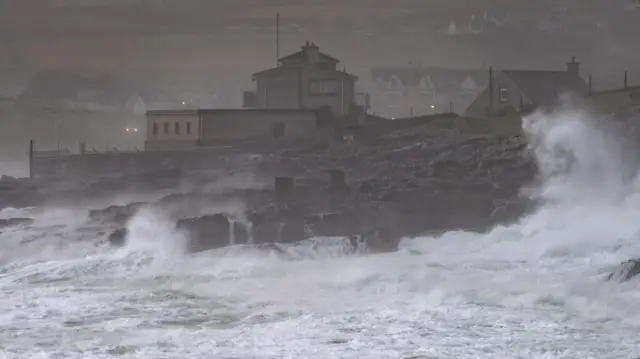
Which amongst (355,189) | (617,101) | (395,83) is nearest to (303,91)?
(395,83)

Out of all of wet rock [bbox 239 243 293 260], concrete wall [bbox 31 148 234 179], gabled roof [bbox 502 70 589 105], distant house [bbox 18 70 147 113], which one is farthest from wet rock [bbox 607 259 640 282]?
distant house [bbox 18 70 147 113]

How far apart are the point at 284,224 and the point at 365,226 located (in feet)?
2.36

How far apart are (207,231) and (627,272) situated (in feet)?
11.7

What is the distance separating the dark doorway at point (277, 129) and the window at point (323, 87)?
0.41 metres

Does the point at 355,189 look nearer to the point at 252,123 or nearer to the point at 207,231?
the point at 252,123

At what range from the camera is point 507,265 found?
23.3ft

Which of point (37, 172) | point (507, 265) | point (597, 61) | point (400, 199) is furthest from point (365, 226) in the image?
point (37, 172)

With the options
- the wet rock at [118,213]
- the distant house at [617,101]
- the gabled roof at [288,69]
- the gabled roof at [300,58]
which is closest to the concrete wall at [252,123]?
the gabled roof at [288,69]

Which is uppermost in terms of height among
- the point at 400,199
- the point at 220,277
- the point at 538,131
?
the point at 538,131

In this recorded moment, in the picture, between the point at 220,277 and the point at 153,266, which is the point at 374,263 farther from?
the point at 153,266

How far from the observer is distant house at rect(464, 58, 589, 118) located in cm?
762

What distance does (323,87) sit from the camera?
7855mm

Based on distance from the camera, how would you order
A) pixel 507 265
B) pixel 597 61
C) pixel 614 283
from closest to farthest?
1. pixel 614 283
2. pixel 507 265
3. pixel 597 61

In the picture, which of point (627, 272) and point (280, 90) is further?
point (280, 90)
